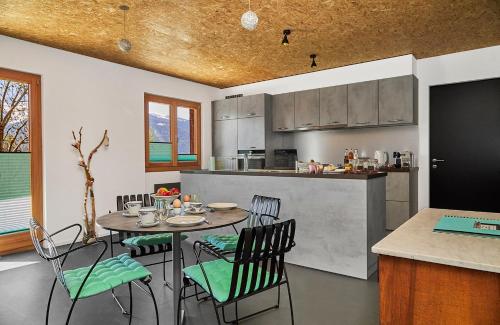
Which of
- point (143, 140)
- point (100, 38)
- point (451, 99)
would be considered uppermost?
point (100, 38)

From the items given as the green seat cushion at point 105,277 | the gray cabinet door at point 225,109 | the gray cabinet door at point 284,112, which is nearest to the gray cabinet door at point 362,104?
the gray cabinet door at point 284,112

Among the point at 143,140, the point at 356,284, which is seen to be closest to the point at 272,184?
the point at 356,284

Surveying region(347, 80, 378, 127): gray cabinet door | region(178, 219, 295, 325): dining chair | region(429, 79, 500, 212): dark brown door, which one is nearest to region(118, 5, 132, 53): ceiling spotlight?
region(178, 219, 295, 325): dining chair

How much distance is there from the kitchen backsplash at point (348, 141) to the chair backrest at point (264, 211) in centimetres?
344

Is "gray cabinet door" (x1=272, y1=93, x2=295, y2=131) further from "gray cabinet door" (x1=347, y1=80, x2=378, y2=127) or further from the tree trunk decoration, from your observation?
the tree trunk decoration

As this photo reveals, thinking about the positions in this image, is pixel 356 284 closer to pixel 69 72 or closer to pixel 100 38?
pixel 100 38

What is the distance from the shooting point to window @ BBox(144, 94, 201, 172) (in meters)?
5.86

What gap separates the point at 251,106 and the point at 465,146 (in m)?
3.74

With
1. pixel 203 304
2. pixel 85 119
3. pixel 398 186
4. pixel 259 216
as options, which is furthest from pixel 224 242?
pixel 85 119

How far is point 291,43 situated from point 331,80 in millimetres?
1608

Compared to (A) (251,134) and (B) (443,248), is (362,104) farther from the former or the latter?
(B) (443,248)

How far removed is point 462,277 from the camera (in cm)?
104

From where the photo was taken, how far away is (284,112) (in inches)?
248

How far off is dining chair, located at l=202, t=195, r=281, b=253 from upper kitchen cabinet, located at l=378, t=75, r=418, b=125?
→ 316cm
